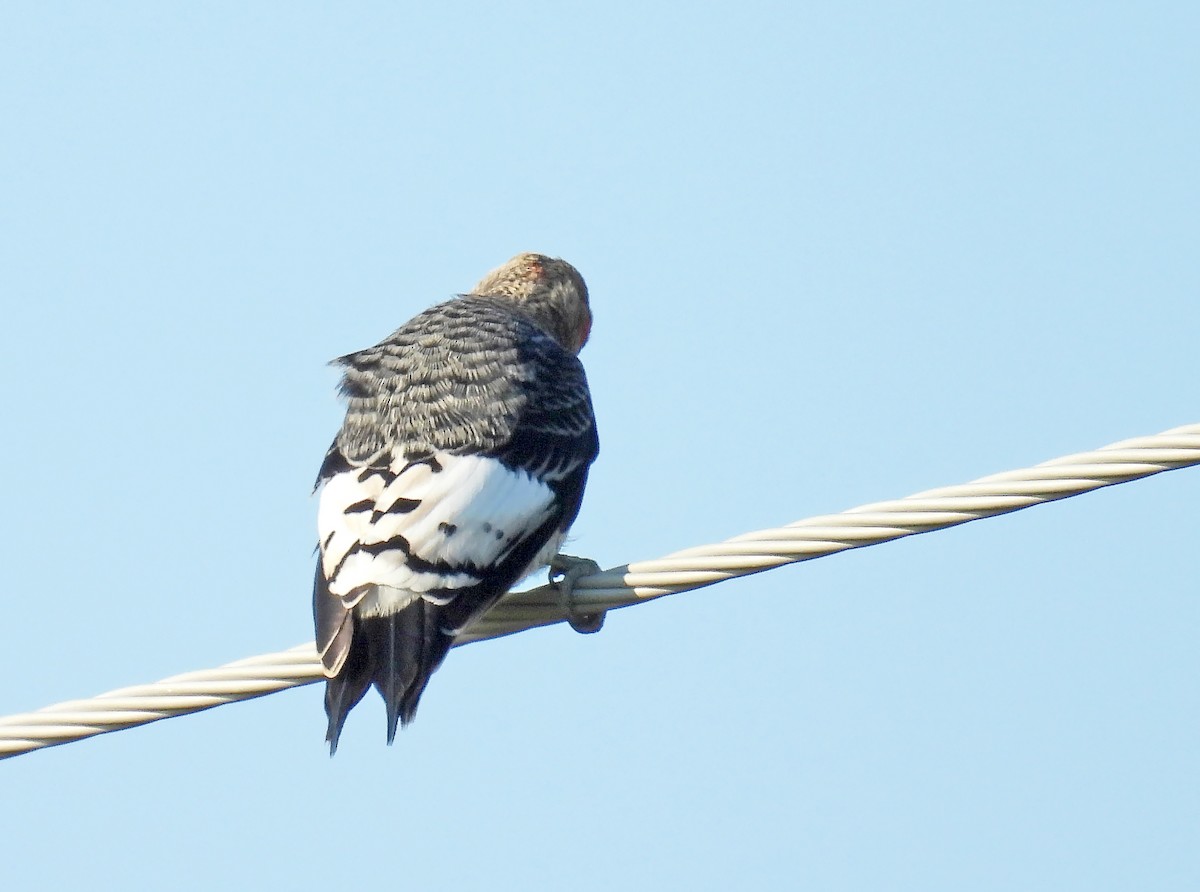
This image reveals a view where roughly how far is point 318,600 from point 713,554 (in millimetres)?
1462

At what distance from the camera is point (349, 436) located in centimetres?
657

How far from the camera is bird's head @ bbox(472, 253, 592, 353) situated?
9.27 m

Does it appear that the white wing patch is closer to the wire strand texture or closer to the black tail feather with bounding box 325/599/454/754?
the black tail feather with bounding box 325/599/454/754

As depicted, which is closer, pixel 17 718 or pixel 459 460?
pixel 17 718

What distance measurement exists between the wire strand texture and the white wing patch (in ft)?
1.15

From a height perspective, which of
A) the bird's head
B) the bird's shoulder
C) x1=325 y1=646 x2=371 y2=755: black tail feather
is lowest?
x1=325 y1=646 x2=371 y2=755: black tail feather

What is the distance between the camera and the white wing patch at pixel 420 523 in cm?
557

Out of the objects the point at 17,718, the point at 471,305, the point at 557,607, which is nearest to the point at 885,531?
the point at 557,607

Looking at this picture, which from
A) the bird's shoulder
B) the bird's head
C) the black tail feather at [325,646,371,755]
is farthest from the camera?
the bird's head

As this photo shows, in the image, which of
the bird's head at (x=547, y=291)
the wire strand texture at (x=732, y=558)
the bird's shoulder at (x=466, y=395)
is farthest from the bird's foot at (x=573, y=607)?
the bird's head at (x=547, y=291)

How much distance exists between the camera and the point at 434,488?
5965 mm

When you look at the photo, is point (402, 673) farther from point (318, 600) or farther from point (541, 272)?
point (541, 272)

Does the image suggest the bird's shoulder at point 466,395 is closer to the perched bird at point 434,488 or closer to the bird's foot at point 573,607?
the perched bird at point 434,488

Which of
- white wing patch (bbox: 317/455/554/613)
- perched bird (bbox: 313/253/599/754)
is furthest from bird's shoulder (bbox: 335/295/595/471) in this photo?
white wing patch (bbox: 317/455/554/613)
